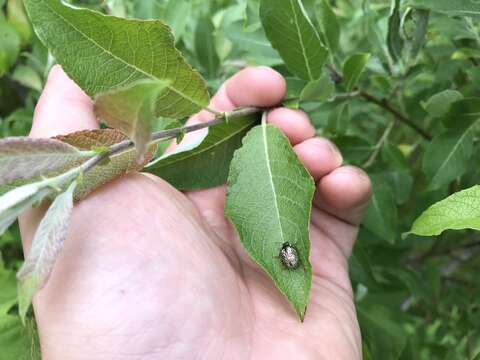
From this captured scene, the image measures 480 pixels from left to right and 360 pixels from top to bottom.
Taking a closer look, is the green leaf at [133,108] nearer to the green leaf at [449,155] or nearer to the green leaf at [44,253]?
the green leaf at [44,253]

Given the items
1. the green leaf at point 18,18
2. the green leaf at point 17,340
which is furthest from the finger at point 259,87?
the green leaf at point 18,18

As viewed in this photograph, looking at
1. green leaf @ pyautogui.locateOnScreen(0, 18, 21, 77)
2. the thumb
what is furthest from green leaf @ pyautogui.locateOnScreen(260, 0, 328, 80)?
green leaf @ pyautogui.locateOnScreen(0, 18, 21, 77)

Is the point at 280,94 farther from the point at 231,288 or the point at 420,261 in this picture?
the point at 420,261

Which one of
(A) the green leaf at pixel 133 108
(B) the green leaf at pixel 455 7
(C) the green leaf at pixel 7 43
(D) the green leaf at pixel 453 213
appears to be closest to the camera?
(A) the green leaf at pixel 133 108

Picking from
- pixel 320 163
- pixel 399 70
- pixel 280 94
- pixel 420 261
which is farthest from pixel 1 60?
pixel 420 261

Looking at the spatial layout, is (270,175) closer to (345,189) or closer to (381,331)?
(345,189)
